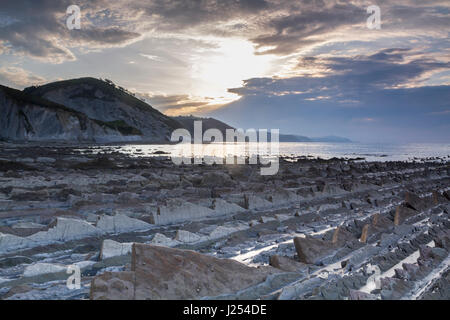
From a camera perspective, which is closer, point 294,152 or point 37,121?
point 294,152

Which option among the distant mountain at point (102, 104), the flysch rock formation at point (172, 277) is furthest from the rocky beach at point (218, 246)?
the distant mountain at point (102, 104)

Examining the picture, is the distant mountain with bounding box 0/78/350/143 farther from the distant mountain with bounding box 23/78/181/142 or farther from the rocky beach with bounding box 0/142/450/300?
the rocky beach with bounding box 0/142/450/300

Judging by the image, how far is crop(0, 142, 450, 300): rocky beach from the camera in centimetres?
482

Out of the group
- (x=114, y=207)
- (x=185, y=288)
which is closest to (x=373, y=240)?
(x=185, y=288)

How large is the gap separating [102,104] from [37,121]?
64474mm

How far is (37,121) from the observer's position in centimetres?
7788

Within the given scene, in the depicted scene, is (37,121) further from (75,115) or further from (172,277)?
(172,277)

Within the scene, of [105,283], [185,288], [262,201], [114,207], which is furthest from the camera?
[262,201]

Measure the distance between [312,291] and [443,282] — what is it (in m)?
2.20

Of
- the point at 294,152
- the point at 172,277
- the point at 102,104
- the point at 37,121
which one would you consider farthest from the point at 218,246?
the point at 102,104

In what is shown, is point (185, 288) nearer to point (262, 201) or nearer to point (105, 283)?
point (105, 283)

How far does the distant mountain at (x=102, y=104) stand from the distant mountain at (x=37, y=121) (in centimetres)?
4099

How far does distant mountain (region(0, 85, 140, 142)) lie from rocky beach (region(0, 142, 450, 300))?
68.9 m
